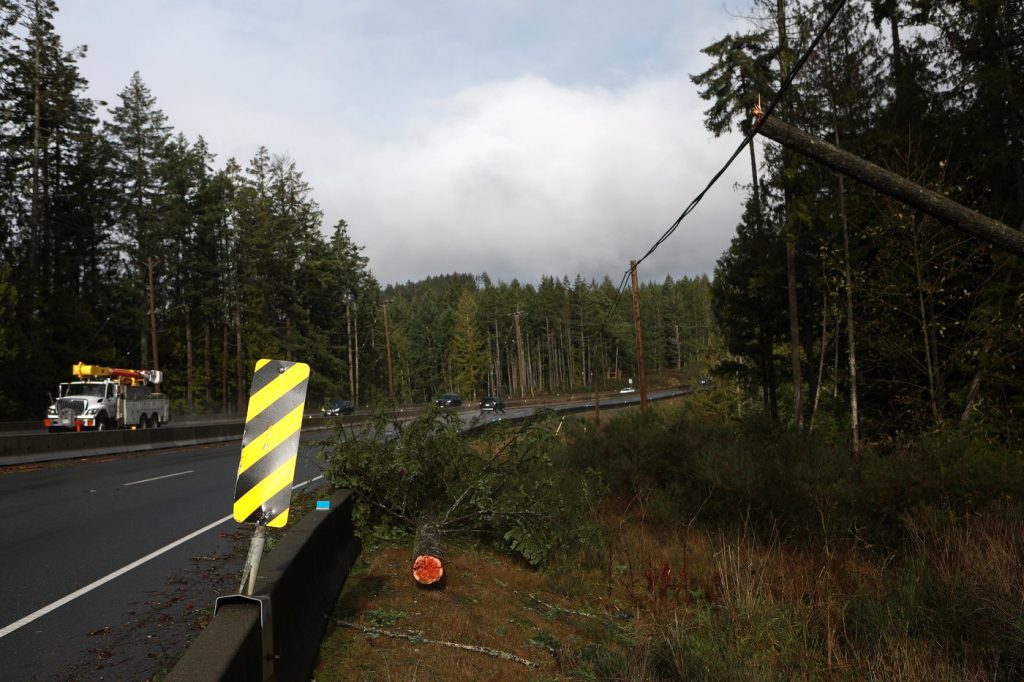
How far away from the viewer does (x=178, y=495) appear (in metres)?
14.0

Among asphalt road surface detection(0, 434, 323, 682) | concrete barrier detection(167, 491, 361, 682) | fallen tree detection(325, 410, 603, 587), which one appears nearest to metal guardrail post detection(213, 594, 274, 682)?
concrete barrier detection(167, 491, 361, 682)

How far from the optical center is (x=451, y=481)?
9977 millimetres

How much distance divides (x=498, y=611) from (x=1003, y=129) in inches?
783

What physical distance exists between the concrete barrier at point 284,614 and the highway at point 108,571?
1.04 metres

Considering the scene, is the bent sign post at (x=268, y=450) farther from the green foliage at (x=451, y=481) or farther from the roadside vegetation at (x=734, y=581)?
the green foliage at (x=451, y=481)

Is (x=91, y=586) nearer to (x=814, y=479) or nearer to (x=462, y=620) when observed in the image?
(x=462, y=620)

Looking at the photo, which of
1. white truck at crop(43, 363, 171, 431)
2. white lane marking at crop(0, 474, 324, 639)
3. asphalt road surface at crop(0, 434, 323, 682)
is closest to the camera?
asphalt road surface at crop(0, 434, 323, 682)

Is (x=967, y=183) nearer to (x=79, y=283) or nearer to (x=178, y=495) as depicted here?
(x=178, y=495)

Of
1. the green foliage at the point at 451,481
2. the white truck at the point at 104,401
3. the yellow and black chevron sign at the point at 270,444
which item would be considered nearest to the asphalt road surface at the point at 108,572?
the green foliage at the point at 451,481

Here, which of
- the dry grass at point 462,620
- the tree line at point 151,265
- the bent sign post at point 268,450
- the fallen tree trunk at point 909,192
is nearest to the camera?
the bent sign post at point 268,450

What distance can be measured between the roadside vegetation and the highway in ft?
4.95

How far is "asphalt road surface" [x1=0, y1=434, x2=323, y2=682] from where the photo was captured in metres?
5.48

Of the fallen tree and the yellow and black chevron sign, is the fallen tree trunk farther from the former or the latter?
the fallen tree

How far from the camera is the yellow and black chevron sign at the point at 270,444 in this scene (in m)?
4.22
